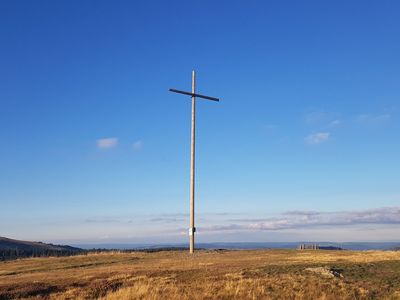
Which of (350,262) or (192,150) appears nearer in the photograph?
(350,262)

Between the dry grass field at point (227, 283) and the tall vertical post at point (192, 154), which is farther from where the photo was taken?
the tall vertical post at point (192, 154)

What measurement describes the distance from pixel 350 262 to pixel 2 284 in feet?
70.0

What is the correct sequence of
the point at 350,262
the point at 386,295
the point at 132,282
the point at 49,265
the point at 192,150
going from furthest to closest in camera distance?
the point at 192,150 → the point at 49,265 → the point at 350,262 → the point at 132,282 → the point at 386,295

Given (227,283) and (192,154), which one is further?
(192,154)

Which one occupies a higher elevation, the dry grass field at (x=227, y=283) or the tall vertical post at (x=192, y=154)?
the tall vertical post at (x=192, y=154)

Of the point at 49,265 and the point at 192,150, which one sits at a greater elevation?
the point at 192,150

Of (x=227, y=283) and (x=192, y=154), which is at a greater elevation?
(x=192, y=154)

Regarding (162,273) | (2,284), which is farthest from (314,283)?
(2,284)

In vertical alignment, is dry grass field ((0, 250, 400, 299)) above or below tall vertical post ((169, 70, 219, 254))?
below

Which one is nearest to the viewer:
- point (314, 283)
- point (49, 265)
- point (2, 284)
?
point (314, 283)

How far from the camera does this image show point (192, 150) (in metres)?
47.6

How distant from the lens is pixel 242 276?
27.2 m

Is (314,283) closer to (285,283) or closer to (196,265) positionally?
(285,283)

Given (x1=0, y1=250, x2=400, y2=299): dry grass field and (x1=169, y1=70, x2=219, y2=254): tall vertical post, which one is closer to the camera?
(x1=0, y1=250, x2=400, y2=299): dry grass field
